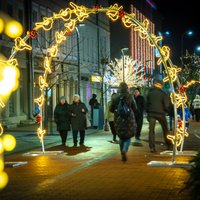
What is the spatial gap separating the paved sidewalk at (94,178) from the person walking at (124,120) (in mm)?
484

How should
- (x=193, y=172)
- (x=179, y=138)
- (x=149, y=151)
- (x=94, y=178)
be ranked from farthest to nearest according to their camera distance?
(x=149, y=151) < (x=179, y=138) < (x=94, y=178) < (x=193, y=172)

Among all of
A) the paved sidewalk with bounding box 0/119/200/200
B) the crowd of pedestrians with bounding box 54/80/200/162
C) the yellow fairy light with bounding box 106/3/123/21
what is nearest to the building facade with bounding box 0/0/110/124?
the crowd of pedestrians with bounding box 54/80/200/162

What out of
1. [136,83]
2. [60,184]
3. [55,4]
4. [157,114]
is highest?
[55,4]

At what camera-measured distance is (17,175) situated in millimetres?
11438

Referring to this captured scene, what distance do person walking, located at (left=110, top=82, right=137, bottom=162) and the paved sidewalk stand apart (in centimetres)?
48

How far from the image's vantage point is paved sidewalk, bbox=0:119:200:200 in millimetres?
8891

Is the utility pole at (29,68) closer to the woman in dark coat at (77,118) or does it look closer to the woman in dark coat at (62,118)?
the woman in dark coat at (62,118)

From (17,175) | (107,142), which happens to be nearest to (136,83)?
(107,142)

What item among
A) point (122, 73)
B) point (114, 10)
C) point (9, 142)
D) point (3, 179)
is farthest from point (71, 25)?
point (122, 73)

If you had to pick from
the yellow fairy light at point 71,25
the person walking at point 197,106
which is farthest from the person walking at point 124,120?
the person walking at point 197,106

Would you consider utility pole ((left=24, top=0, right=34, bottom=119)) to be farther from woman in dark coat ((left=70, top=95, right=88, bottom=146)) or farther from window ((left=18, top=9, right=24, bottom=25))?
woman in dark coat ((left=70, top=95, right=88, bottom=146))

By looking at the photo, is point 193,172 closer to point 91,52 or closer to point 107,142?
point 107,142

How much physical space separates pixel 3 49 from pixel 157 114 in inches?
641

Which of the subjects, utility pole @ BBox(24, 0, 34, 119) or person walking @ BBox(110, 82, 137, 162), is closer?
person walking @ BBox(110, 82, 137, 162)
